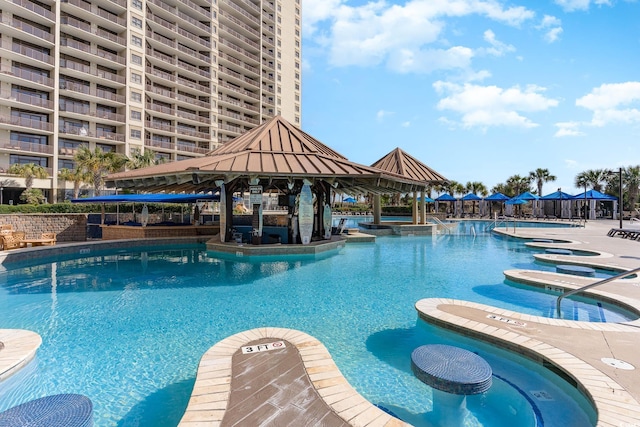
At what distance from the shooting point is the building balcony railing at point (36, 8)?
32419 mm

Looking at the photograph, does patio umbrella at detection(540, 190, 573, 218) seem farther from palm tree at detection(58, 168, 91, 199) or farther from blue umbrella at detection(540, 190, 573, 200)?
palm tree at detection(58, 168, 91, 199)

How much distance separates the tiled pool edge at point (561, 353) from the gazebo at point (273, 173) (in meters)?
8.11

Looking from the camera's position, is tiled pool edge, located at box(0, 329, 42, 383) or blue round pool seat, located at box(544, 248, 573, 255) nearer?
tiled pool edge, located at box(0, 329, 42, 383)

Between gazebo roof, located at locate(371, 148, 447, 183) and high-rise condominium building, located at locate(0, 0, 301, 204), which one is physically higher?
high-rise condominium building, located at locate(0, 0, 301, 204)

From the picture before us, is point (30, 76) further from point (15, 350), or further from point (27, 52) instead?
point (15, 350)

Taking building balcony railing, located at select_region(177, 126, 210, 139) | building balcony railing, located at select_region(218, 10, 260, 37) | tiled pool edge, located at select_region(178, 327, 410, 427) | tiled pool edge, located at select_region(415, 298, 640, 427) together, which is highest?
building balcony railing, located at select_region(218, 10, 260, 37)

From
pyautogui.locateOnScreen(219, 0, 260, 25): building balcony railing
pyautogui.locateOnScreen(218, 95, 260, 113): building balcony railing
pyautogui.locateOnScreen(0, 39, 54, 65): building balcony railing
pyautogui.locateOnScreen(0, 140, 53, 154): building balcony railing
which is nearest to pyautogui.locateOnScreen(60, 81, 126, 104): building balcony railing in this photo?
pyautogui.locateOnScreen(0, 39, 54, 65): building balcony railing

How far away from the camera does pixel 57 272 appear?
37.4ft

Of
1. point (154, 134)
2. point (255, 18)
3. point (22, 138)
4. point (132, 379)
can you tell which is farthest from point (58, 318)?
point (255, 18)

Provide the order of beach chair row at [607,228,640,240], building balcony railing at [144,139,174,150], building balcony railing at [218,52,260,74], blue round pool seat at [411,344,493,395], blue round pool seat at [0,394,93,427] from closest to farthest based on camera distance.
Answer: blue round pool seat at [0,394,93,427], blue round pool seat at [411,344,493,395], beach chair row at [607,228,640,240], building balcony railing at [144,139,174,150], building balcony railing at [218,52,260,74]

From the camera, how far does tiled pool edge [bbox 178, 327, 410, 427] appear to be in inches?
116

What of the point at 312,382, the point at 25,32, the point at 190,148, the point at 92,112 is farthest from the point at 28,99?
the point at 312,382

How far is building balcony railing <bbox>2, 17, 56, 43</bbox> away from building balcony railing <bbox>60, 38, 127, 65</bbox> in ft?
3.89

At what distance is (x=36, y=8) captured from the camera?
1323 inches
